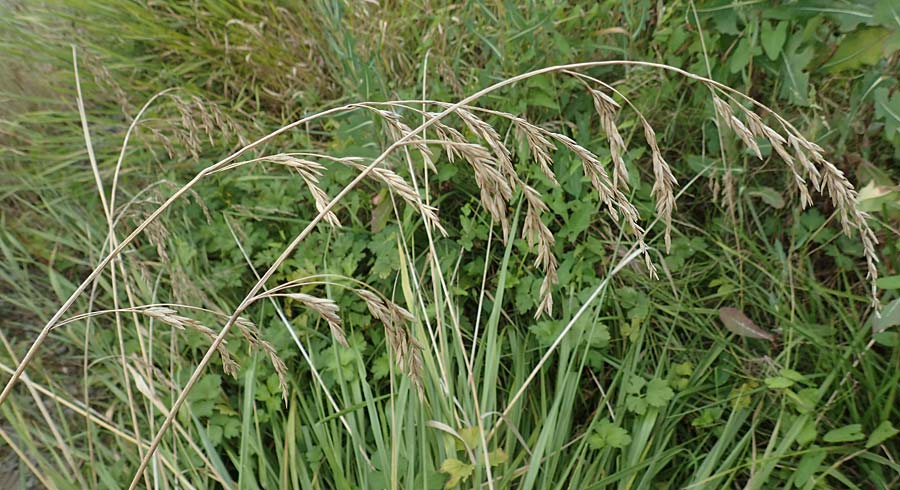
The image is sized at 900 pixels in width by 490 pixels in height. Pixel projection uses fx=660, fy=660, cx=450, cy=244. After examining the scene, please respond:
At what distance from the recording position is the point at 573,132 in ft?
6.09

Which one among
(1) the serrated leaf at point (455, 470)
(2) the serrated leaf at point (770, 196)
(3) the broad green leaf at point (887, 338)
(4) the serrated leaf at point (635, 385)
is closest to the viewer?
(1) the serrated leaf at point (455, 470)

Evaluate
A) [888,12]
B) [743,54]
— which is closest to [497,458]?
[743,54]

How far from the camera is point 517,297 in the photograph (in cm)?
166

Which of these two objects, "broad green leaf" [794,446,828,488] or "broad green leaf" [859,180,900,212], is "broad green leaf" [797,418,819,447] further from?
"broad green leaf" [859,180,900,212]

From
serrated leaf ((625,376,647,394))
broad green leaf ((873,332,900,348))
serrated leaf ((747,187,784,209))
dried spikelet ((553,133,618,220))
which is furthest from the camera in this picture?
serrated leaf ((747,187,784,209))

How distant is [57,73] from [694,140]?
2178 millimetres

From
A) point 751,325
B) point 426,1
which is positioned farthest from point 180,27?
point 751,325

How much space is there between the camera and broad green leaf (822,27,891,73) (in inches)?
57.0

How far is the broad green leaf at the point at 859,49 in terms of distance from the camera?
145cm

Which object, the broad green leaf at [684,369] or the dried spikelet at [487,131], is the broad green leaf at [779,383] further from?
the dried spikelet at [487,131]

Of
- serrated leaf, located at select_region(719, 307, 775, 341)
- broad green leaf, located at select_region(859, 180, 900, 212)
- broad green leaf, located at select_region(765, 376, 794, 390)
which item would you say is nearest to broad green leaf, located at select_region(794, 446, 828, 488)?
broad green leaf, located at select_region(765, 376, 794, 390)

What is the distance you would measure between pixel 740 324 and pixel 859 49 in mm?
669

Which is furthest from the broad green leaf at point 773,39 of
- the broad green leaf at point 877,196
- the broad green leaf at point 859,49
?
the broad green leaf at point 877,196

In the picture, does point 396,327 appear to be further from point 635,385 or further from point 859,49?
point 859,49
